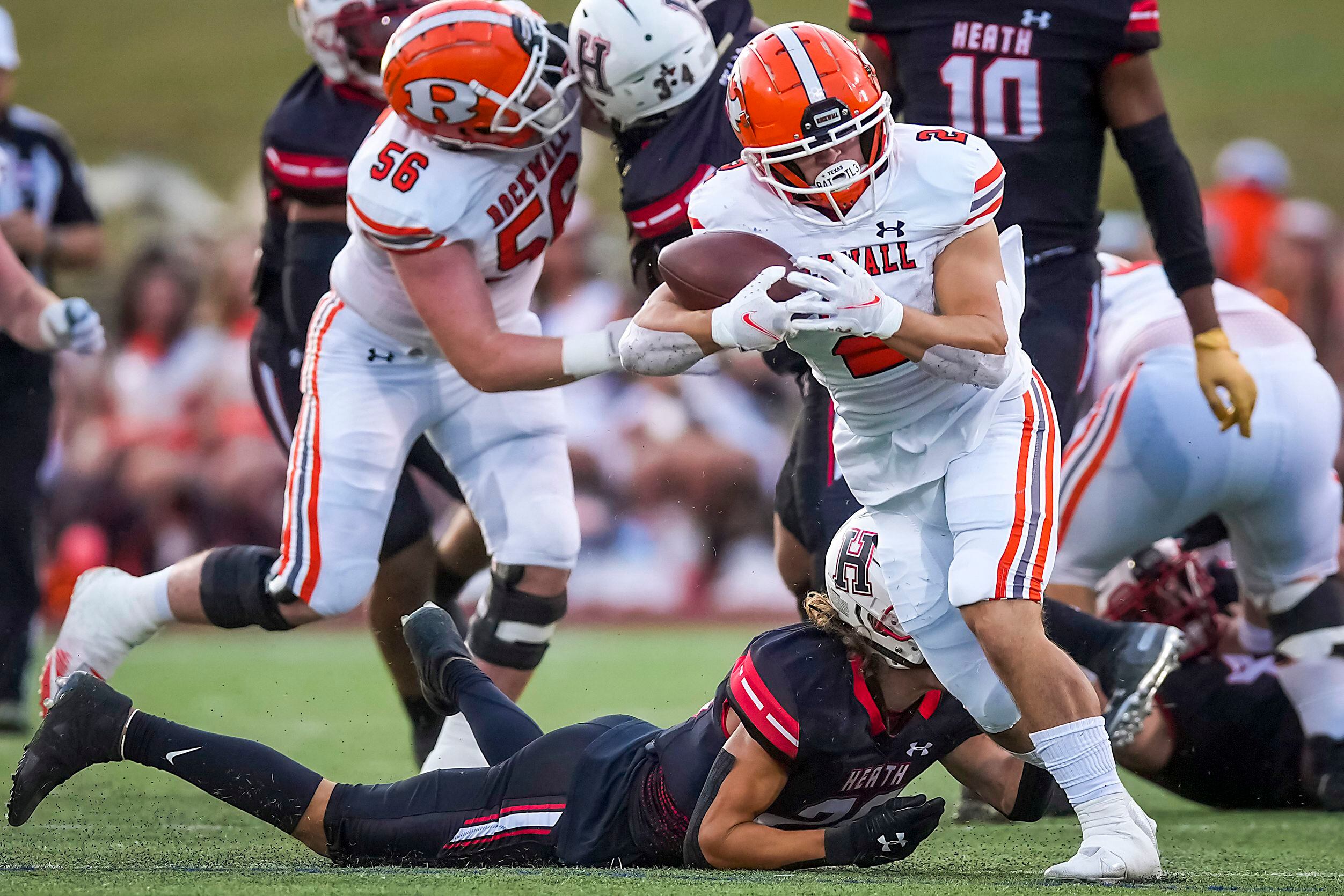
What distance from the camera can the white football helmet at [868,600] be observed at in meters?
2.85

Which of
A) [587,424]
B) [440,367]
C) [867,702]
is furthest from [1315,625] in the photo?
[587,424]

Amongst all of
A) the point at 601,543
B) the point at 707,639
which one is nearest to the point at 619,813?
the point at 707,639

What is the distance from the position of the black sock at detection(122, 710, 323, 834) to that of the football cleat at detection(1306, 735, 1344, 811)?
216 cm

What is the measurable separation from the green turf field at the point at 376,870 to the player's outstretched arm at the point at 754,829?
0.13 ft

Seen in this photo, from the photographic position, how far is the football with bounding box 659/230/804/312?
2.89m

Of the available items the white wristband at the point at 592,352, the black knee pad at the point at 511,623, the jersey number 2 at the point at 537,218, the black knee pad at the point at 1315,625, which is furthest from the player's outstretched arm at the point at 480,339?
the black knee pad at the point at 1315,625

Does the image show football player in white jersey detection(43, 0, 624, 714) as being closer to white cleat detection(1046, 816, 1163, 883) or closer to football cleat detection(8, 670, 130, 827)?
football cleat detection(8, 670, 130, 827)

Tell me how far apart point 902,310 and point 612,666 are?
417 centimetres

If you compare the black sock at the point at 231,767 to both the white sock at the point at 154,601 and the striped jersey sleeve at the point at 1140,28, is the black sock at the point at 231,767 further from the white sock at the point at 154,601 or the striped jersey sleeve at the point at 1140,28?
the striped jersey sleeve at the point at 1140,28

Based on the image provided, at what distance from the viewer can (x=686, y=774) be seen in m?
2.85

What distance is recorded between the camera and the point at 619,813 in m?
2.88

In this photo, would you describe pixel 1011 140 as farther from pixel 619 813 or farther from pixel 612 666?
pixel 612 666

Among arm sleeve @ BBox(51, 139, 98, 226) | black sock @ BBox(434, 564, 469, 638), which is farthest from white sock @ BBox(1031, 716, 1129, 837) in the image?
arm sleeve @ BBox(51, 139, 98, 226)

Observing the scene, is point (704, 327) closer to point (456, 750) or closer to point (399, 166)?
point (399, 166)
